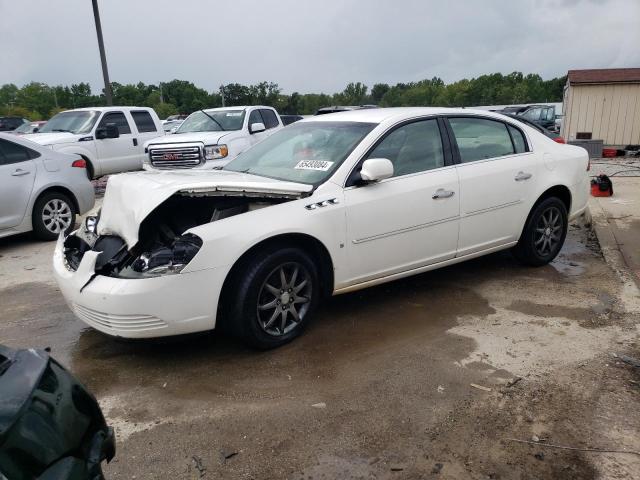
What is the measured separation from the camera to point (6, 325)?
4621 mm

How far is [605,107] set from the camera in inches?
620

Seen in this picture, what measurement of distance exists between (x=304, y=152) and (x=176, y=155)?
6293mm

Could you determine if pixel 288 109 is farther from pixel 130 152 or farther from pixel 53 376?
pixel 53 376

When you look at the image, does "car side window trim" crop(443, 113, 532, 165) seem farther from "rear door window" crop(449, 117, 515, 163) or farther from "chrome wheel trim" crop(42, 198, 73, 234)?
"chrome wheel trim" crop(42, 198, 73, 234)

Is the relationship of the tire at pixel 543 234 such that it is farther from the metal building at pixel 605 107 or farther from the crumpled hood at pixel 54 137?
the metal building at pixel 605 107

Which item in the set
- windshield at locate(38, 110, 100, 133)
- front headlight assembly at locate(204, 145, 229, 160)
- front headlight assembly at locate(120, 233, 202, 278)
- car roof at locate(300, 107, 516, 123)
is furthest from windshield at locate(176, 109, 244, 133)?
front headlight assembly at locate(120, 233, 202, 278)

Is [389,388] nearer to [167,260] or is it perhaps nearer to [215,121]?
[167,260]

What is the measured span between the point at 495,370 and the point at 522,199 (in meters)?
2.15

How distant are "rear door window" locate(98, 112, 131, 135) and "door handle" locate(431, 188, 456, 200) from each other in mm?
9940

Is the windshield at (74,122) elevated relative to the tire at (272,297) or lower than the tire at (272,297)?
elevated

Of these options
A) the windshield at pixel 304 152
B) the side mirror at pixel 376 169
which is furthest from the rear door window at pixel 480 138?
the side mirror at pixel 376 169

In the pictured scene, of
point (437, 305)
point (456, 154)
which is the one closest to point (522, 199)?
point (456, 154)

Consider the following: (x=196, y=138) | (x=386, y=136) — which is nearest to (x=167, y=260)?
(x=386, y=136)

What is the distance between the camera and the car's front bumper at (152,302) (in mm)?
3393
